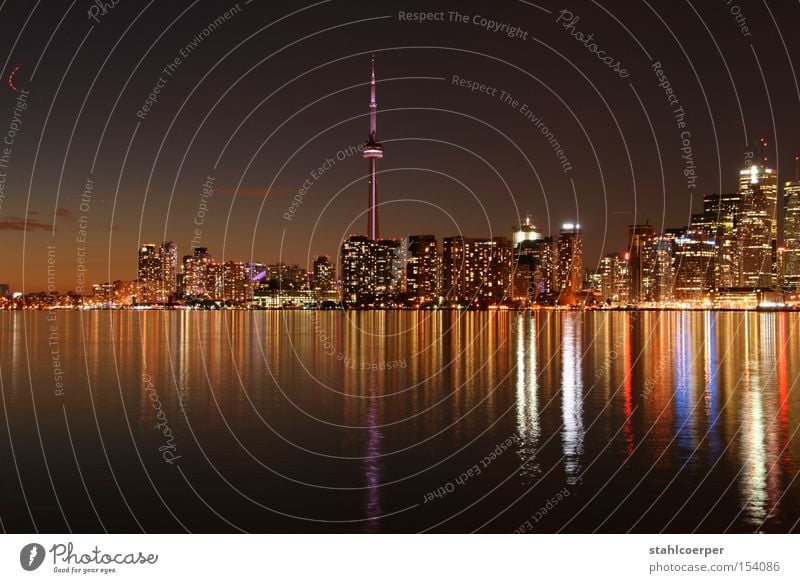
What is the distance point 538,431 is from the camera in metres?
30.8

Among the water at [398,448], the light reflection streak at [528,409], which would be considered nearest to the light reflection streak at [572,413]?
the water at [398,448]

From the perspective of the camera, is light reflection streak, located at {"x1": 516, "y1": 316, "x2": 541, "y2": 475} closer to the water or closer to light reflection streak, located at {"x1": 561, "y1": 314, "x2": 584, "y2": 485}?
the water

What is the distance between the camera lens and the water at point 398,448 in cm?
1969

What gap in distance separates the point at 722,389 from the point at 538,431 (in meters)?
17.6

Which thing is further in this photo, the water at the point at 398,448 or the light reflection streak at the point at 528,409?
the light reflection streak at the point at 528,409

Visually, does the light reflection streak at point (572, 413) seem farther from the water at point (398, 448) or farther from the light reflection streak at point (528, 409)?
the light reflection streak at point (528, 409)

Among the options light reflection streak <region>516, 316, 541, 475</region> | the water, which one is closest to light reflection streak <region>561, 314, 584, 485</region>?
the water

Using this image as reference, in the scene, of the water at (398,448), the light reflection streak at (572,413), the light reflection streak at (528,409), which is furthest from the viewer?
the light reflection streak at (528,409)

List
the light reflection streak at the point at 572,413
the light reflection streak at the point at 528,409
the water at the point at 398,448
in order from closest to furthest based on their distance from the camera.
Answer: the water at the point at 398,448 → the light reflection streak at the point at 572,413 → the light reflection streak at the point at 528,409

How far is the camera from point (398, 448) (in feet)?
91.6

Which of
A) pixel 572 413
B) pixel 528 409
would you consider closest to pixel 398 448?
pixel 572 413

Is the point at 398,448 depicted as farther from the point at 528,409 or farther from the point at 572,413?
the point at 528,409

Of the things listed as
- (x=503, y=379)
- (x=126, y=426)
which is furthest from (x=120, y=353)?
(x=126, y=426)

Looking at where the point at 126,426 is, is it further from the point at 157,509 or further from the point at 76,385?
the point at 76,385
